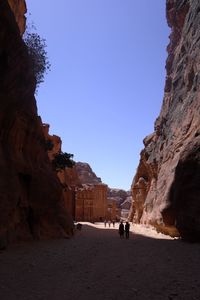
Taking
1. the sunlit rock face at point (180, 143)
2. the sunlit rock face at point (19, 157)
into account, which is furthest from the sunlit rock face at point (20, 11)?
the sunlit rock face at point (180, 143)

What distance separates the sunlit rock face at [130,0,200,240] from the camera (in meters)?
22.9

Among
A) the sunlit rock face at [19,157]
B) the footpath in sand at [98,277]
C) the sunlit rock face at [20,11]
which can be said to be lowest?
the footpath in sand at [98,277]

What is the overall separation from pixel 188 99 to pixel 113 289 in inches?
929

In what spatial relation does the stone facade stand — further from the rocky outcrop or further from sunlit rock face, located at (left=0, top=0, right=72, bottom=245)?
sunlit rock face, located at (left=0, top=0, right=72, bottom=245)

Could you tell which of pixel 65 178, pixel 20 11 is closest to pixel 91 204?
pixel 65 178

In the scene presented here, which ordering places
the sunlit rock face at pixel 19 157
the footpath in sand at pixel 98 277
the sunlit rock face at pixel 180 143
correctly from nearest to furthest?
the footpath in sand at pixel 98 277 < the sunlit rock face at pixel 19 157 < the sunlit rock face at pixel 180 143

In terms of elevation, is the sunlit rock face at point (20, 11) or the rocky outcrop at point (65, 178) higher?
the sunlit rock face at point (20, 11)

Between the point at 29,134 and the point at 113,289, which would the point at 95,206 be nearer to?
the point at 29,134

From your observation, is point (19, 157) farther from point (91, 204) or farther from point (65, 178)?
point (65, 178)

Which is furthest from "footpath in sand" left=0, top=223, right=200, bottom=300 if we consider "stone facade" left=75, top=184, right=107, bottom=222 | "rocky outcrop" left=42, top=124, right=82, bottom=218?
"stone facade" left=75, top=184, right=107, bottom=222

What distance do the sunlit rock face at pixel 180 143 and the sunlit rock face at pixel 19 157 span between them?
8804mm

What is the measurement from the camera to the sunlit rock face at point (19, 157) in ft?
62.1

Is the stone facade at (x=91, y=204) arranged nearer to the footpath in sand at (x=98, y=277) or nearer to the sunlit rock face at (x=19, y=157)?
the sunlit rock face at (x=19, y=157)

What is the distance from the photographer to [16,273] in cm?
1112
